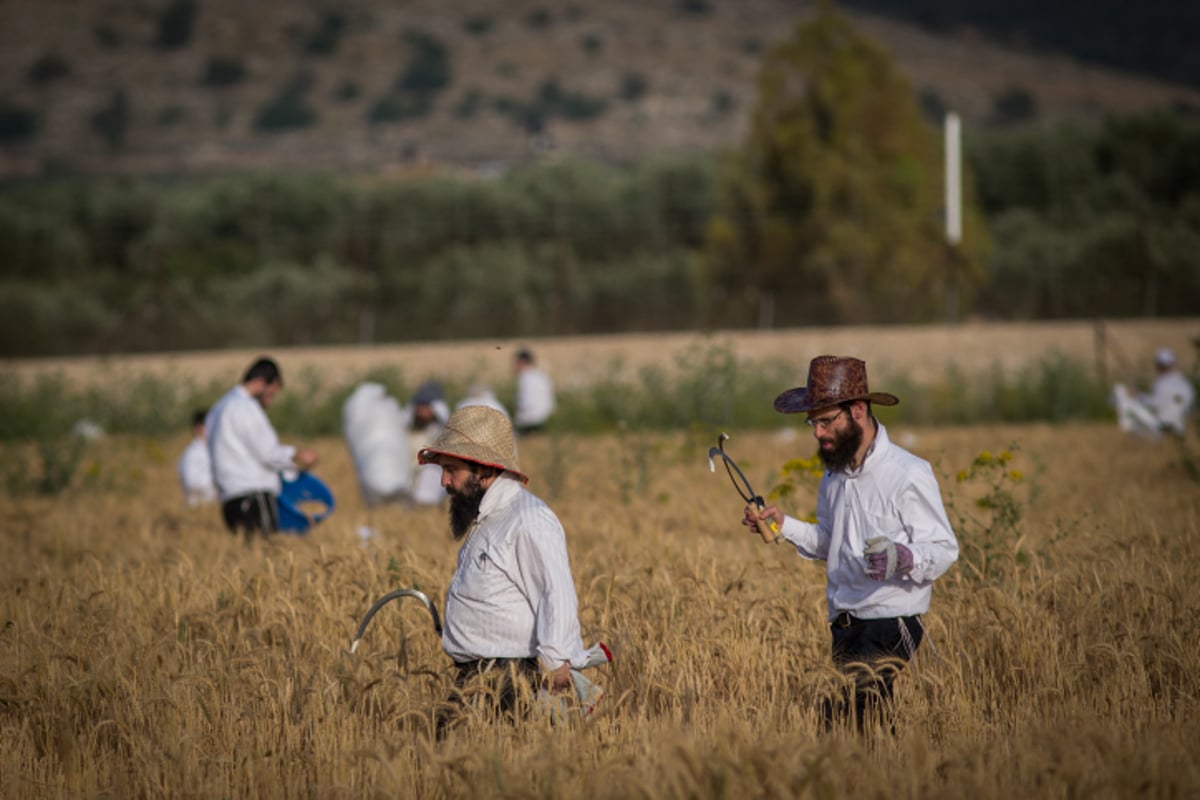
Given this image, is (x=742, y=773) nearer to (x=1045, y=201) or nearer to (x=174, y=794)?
(x=174, y=794)

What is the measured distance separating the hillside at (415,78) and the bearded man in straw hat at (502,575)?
10760 cm

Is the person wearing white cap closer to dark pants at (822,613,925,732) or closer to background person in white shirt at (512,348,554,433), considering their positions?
background person in white shirt at (512,348,554,433)

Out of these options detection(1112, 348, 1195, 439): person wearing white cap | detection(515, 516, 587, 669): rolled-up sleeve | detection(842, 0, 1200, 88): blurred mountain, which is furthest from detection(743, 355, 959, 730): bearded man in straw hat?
detection(842, 0, 1200, 88): blurred mountain

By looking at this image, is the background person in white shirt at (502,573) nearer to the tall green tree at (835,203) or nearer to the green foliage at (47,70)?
the tall green tree at (835,203)

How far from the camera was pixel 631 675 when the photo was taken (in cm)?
707

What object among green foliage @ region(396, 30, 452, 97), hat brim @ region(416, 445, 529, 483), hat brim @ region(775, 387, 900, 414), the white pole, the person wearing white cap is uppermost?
green foliage @ region(396, 30, 452, 97)

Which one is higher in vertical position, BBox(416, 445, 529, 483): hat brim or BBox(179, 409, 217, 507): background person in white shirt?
BBox(179, 409, 217, 507): background person in white shirt

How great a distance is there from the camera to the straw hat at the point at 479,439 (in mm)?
5852

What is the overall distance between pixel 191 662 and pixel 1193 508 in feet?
26.2

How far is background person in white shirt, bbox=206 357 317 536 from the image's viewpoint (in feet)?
36.6

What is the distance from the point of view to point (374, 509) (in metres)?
14.4

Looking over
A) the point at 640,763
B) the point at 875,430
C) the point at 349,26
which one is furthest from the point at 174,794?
the point at 349,26

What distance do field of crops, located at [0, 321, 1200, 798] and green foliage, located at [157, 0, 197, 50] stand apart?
484 feet

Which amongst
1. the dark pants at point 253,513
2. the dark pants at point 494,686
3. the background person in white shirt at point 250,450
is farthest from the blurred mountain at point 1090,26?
the dark pants at point 494,686
